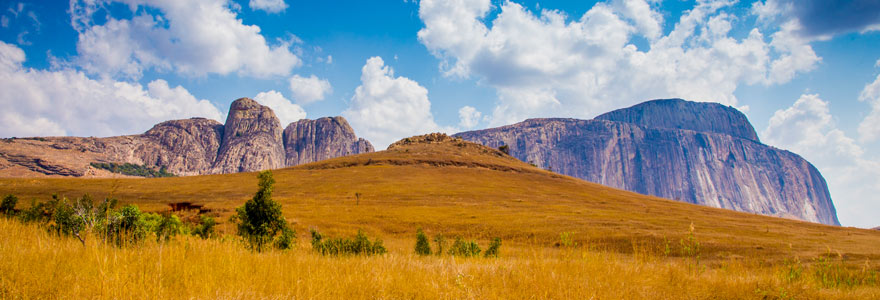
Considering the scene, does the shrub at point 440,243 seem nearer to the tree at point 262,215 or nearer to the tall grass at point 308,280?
the tree at point 262,215

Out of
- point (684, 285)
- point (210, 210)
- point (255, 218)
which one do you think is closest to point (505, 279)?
point (684, 285)

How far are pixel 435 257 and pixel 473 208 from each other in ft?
118

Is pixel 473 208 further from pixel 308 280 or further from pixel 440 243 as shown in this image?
pixel 308 280

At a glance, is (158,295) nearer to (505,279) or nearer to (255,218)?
(505,279)

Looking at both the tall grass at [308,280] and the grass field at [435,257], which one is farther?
the grass field at [435,257]

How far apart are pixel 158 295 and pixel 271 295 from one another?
1.08 m

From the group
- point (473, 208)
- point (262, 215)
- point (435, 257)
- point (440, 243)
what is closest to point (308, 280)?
point (435, 257)

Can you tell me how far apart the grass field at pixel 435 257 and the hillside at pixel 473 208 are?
26 centimetres

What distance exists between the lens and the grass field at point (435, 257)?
4.54 meters

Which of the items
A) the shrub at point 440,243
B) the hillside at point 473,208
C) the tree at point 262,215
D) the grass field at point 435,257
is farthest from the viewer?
the hillside at point 473,208

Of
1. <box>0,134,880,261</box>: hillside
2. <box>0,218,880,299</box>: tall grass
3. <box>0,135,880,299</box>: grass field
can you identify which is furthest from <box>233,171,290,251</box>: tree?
<box>0,134,880,261</box>: hillside

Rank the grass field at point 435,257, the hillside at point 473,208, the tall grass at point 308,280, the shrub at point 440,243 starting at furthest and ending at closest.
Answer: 1. the hillside at point 473,208
2. the shrub at point 440,243
3. the grass field at point 435,257
4. the tall grass at point 308,280

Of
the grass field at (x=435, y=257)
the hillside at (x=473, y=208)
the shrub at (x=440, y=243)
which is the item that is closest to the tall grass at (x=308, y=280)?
the grass field at (x=435, y=257)

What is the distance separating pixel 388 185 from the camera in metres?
65.6
